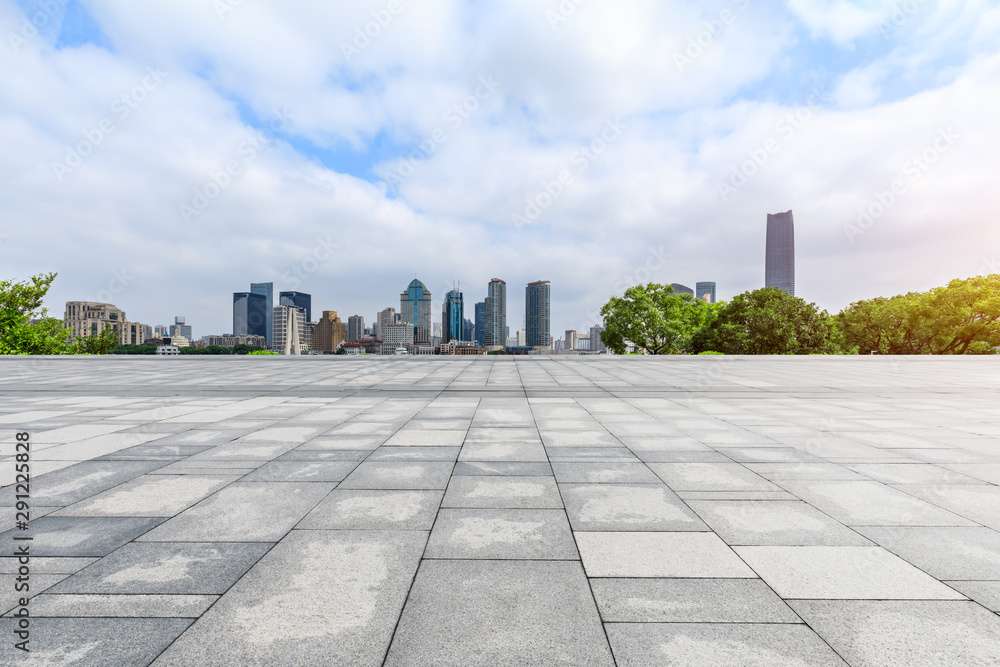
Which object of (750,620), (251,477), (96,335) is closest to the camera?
(750,620)

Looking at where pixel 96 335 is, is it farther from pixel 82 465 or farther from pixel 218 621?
pixel 218 621

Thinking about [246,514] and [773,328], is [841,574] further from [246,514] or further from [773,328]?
[773,328]

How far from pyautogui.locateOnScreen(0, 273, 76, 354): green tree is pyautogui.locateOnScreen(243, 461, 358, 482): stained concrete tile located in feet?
139

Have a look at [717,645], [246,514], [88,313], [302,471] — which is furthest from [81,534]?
[88,313]

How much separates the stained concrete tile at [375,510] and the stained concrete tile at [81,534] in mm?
1335

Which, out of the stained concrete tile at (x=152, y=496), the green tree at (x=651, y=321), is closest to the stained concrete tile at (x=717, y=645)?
the stained concrete tile at (x=152, y=496)

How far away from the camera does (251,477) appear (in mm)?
5199

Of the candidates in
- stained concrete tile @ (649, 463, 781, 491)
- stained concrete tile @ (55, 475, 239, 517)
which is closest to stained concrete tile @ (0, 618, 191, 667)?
stained concrete tile @ (55, 475, 239, 517)

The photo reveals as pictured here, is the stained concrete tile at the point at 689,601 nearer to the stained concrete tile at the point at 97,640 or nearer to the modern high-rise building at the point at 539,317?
the stained concrete tile at the point at 97,640

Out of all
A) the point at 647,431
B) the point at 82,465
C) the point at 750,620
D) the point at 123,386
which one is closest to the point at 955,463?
the point at 647,431

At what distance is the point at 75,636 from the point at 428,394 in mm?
9906

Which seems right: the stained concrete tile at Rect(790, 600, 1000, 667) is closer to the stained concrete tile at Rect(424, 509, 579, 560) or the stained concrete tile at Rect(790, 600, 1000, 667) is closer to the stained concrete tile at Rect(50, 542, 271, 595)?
the stained concrete tile at Rect(424, 509, 579, 560)

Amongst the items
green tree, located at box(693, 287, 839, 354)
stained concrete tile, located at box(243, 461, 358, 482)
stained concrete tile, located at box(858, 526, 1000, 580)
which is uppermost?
green tree, located at box(693, 287, 839, 354)

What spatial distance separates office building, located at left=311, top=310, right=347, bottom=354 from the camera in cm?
16275
